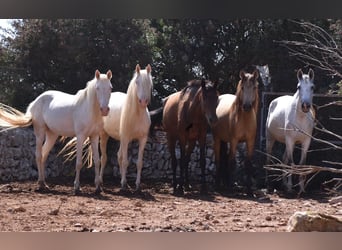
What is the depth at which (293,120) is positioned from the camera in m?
4.39

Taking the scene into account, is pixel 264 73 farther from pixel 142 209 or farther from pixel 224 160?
pixel 142 209

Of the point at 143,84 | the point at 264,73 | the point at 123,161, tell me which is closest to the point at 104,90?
the point at 143,84

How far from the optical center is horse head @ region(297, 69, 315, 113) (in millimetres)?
4297

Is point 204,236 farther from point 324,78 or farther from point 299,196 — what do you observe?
point 324,78

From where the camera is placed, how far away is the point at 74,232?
3957 mm

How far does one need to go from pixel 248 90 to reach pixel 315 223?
3.08 ft

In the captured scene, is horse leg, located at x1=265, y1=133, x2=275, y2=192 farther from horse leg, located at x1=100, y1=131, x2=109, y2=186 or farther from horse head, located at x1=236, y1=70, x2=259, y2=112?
horse leg, located at x1=100, y1=131, x2=109, y2=186

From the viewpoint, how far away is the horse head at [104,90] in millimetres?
4266

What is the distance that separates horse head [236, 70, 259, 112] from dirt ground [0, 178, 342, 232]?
1.95 feet

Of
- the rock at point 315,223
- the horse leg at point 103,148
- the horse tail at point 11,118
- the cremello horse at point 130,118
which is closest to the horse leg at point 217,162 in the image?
the cremello horse at point 130,118

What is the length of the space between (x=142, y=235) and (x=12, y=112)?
45.4 inches

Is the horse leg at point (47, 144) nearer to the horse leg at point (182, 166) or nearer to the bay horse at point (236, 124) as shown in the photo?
the horse leg at point (182, 166)

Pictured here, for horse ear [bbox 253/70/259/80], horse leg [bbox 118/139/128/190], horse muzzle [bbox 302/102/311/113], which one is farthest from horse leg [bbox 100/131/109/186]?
horse muzzle [bbox 302/102/311/113]
